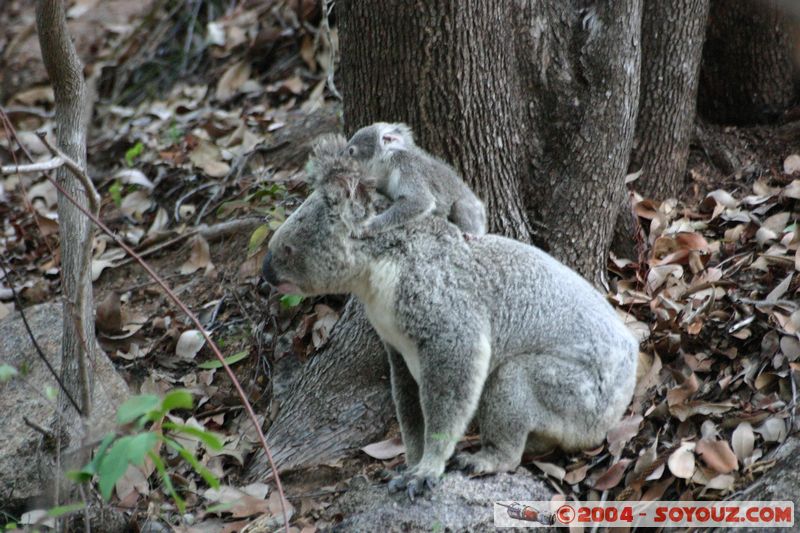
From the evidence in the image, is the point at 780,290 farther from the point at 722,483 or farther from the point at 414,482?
the point at 414,482

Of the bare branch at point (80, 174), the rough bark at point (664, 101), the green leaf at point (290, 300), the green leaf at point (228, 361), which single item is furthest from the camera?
the rough bark at point (664, 101)

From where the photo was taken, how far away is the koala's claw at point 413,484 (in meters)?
3.79

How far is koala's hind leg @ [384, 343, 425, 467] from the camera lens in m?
4.17

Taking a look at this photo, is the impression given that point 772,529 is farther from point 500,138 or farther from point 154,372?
point 154,372

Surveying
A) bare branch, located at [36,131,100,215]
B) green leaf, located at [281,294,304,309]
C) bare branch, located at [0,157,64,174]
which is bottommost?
green leaf, located at [281,294,304,309]

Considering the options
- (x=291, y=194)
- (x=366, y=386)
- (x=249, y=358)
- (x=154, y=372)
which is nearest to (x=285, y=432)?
(x=366, y=386)

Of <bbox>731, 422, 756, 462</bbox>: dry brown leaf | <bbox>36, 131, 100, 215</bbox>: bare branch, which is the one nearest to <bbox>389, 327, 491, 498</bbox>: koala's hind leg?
<bbox>731, 422, 756, 462</bbox>: dry brown leaf

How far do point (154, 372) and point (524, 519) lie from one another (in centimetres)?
256

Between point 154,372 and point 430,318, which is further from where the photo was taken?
point 154,372

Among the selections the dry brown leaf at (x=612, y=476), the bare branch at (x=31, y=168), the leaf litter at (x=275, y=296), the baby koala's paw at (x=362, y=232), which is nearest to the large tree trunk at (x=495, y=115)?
the leaf litter at (x=275, y=296)

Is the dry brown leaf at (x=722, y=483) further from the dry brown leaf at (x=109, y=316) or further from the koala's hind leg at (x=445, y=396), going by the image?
the dry brown leaf at (x=109, y=316)

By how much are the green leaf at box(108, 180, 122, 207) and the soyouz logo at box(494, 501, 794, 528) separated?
398 cm

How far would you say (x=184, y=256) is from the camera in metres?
6.07

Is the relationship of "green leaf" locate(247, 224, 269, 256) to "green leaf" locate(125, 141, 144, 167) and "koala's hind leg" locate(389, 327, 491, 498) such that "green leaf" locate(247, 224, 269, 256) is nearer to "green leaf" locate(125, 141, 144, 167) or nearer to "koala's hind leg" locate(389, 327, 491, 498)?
"koala's hind leg" locate(389, 327, 491, 498)
